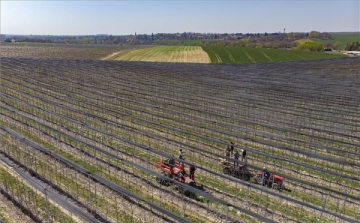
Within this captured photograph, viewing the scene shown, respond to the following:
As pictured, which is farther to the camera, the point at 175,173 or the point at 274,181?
the point at 274,181

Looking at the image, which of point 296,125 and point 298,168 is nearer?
point 298,168

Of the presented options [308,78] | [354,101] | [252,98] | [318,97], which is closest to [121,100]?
[252,98]

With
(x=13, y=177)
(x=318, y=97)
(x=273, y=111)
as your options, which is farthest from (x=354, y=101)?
(x=13, y=177)

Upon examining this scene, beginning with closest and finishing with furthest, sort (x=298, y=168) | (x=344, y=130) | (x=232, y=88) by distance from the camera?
(x=298, y=168)
(x=344, y=130)
(x=232, y=88)

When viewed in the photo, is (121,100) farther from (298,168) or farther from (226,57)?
(226,57)

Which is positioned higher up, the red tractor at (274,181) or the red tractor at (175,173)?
the red tractor at (175,173)

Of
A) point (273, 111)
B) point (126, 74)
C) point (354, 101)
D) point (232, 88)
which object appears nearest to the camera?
point (273, 111)

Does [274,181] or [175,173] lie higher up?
[175,173]

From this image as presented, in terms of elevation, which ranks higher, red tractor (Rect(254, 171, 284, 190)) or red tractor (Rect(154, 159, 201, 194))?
red tractor (Rect(154, 159, 201, 194))

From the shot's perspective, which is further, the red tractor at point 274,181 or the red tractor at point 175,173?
the red tractor at point 274,181

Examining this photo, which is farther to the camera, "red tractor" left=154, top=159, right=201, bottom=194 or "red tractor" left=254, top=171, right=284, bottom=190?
"red tractor" left=254, top=171, right=284, bottom=190
